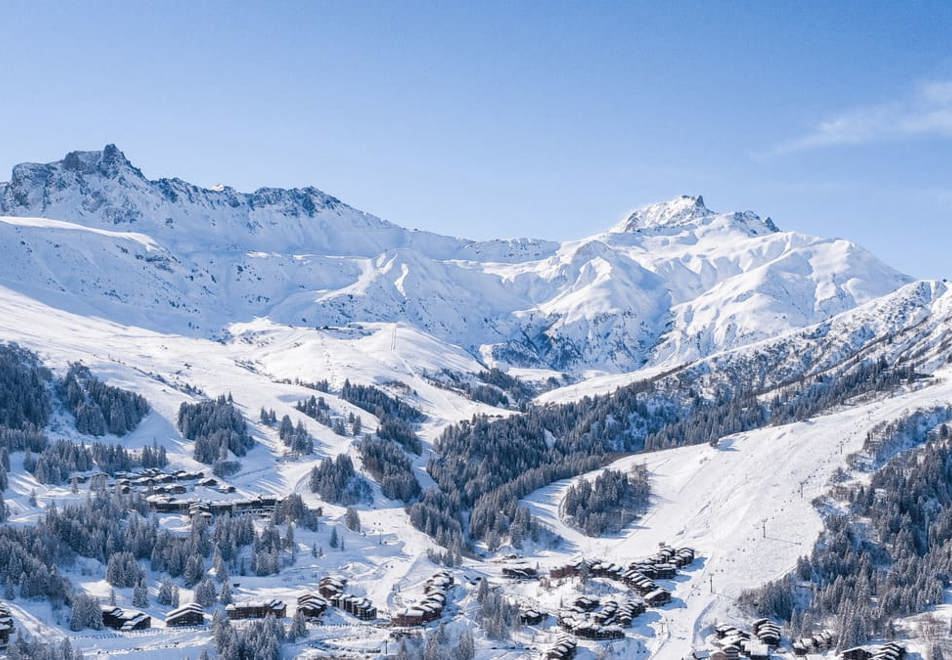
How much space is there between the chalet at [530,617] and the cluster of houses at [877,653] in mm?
32317

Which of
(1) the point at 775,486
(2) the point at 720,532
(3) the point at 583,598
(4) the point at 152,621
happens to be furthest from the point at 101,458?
(1) the point at 775,486

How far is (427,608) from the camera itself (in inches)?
4154

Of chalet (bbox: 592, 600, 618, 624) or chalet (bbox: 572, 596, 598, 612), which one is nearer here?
chalet (bbox: 592, 600, 618, 624)

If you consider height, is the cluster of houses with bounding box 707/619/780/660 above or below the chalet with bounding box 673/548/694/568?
below

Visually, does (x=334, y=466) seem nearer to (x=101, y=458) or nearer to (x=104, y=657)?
(x=101, y=458)

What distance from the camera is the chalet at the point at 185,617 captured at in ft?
321

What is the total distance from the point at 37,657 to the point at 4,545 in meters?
22.8

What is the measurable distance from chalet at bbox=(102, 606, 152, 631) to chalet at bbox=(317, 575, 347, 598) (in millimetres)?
20552

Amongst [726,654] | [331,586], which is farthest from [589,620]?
[331,586]

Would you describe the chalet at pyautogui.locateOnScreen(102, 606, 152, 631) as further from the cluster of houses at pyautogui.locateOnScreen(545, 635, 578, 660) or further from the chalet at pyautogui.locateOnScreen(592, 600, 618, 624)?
the chalet at pyautogui.locateOnScreen(592, 600, 618, 624)

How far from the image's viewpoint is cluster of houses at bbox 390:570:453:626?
104 m

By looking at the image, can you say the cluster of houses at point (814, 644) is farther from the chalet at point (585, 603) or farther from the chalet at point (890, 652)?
the chalet at point (585, 603)

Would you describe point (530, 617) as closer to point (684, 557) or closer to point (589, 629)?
point (589, 629)

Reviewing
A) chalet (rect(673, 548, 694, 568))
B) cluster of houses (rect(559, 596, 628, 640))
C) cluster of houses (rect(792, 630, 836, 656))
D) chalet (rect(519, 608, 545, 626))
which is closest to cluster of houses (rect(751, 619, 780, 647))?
cluster of houses (rect(792, 630, 836, 656))
